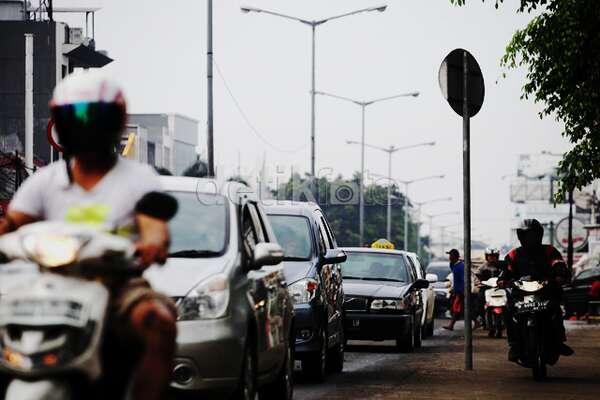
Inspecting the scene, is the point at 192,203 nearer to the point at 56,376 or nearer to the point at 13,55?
the point at 56,376

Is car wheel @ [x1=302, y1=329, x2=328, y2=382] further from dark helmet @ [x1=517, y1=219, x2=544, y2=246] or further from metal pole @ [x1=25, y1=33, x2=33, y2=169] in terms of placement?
metal pole @ [x1=25, y1=33, x2=33, y2=169]

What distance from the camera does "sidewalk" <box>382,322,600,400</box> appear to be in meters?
14.7

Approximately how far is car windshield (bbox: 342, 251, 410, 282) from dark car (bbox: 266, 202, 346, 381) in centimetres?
660

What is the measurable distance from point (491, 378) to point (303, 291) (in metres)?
2.22

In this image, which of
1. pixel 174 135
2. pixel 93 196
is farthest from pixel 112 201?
pixel 174 135

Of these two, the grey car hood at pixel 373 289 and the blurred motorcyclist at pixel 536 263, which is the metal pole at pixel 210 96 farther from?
the blurred motorcyclist at pixel 536 263

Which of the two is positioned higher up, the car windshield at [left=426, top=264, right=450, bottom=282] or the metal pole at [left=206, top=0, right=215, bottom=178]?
the metal pole at [left=206, top=0, right=215, bottom=178]

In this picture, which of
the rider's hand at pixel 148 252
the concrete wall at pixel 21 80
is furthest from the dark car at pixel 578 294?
the concrete wall at pixel 21 80

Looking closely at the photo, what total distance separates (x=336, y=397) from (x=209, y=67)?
23.4m

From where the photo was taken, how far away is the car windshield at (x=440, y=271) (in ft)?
171

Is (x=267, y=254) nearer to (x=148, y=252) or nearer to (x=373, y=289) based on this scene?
(x=148, y=252)

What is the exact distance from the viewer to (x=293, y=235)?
17516 millimetres

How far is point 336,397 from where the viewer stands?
14430 mm

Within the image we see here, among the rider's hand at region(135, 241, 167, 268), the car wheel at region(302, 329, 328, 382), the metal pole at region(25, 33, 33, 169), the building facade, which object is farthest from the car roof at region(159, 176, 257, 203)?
the building facade
